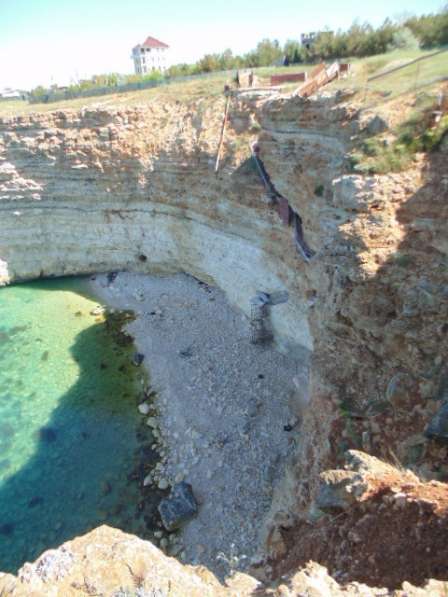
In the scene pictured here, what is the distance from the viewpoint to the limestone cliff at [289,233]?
8.14 m

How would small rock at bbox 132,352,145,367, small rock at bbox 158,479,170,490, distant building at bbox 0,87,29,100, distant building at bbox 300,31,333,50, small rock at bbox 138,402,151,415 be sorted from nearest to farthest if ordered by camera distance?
small rock at bbox 158,479,170,490, small rock at bbox 138,402,151,415, small rock at bbox 132,352,145,367, distant building at bbox 300,31,333,50, distant building at bbox 0,87,29,100

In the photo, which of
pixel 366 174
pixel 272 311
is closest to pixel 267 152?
pixel 272 311

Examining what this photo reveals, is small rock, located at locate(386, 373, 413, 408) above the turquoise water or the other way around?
above

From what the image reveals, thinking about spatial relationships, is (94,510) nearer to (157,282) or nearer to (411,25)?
(157,282)

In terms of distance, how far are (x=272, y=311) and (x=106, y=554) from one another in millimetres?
15464

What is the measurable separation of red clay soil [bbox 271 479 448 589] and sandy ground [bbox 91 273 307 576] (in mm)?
7137

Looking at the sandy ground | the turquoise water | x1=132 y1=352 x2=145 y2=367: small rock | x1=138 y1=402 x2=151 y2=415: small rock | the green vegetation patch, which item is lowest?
the turquoise water

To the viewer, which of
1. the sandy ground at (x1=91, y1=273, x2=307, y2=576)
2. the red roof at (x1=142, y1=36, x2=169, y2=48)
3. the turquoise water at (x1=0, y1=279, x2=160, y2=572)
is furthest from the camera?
the red roof at (x1=142, y1=36, x2=169, y2=48)

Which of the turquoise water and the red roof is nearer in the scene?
the turquoise water

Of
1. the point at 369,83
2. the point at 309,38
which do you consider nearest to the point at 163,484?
the point at 369,83

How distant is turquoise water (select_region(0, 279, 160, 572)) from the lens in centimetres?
1572

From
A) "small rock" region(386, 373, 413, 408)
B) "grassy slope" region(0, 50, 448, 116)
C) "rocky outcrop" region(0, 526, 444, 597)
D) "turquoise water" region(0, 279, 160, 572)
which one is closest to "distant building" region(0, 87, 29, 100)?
"grassy slope" region(0, 50, 448, 116)

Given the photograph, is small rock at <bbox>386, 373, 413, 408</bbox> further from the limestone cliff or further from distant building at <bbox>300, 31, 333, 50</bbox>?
distant building at <bbox>300, 31, 333, 50</bbox>

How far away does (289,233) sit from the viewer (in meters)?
18.3
